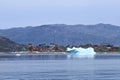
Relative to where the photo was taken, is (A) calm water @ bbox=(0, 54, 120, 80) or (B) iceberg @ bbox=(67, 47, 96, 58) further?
(B) iceberg @ bbox=(67, 47, 96, 58)

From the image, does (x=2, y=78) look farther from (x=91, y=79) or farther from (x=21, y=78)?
(x=91, y=79)

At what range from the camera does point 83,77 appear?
66.0 metres

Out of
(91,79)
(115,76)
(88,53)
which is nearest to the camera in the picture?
(91,79)

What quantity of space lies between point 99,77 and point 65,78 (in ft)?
13.9

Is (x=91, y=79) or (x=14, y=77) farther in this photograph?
(x=14, y=77)

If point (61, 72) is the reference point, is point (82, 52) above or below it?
above

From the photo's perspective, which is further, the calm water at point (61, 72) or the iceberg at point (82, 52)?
the iceberg at point (82, 52)

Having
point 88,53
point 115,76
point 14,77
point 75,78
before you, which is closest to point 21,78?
point 14,77

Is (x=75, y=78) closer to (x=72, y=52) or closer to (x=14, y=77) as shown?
(x=14, y=77)

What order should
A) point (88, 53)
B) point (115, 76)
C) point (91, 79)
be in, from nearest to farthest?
point (91, 79)
point (115, 76)
point (88, 53)

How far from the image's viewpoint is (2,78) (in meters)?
66.4

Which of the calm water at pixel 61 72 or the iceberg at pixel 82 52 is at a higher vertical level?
the iceberg at pixel 82 52

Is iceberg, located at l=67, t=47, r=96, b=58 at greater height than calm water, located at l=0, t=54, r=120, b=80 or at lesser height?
greater

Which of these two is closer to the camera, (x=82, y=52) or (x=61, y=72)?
(x=61, y=72)
